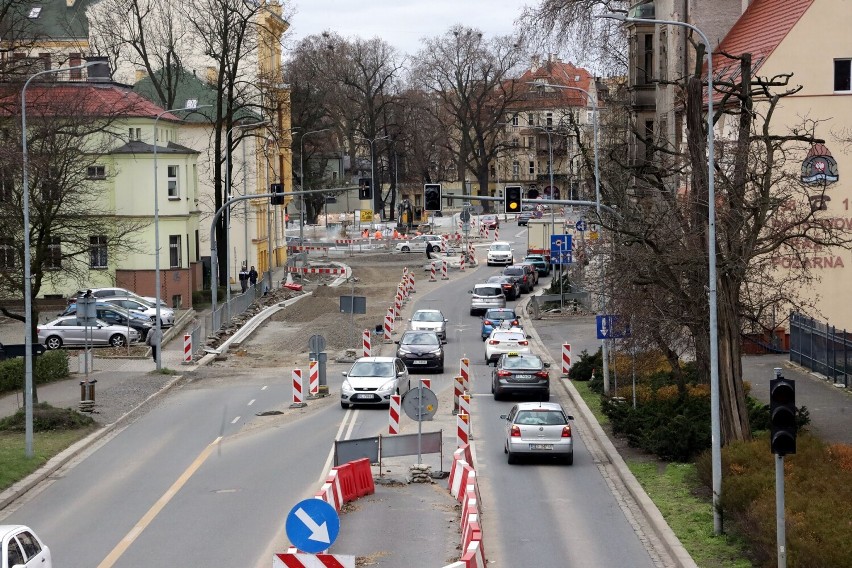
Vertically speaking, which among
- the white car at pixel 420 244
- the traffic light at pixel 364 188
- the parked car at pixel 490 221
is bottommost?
the white car at pixel 420 244

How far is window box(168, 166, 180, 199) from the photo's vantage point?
202 feet

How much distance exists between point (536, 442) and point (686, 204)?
5.95 meters

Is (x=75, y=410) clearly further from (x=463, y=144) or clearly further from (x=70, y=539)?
(x=463, y=144)

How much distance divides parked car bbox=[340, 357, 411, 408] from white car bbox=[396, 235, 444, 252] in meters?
57.6

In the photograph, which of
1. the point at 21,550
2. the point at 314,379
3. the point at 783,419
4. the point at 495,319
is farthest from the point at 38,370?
the point at 783,419

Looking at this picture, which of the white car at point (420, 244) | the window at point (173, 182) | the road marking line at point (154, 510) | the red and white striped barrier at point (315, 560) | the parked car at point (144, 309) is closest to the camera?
the red and white striped barrier at point (315, 560)

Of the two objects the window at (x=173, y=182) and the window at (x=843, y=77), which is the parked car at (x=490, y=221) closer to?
the window at (x=173, y=182)

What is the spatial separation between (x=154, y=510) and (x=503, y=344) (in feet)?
82.2

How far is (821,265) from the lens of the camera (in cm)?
4172

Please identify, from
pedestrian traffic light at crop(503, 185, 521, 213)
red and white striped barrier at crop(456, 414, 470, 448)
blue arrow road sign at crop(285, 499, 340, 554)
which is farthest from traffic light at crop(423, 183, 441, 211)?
blue arrow road sign at crop(285, 499, 340, 554)

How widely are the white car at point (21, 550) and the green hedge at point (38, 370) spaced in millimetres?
22375

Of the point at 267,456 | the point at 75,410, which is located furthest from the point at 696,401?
the point at 75,410

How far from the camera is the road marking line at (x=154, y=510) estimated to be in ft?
59.9

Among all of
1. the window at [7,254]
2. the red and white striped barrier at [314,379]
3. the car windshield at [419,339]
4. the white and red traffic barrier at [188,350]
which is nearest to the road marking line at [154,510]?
the red and white striped barrier at [314,379]
